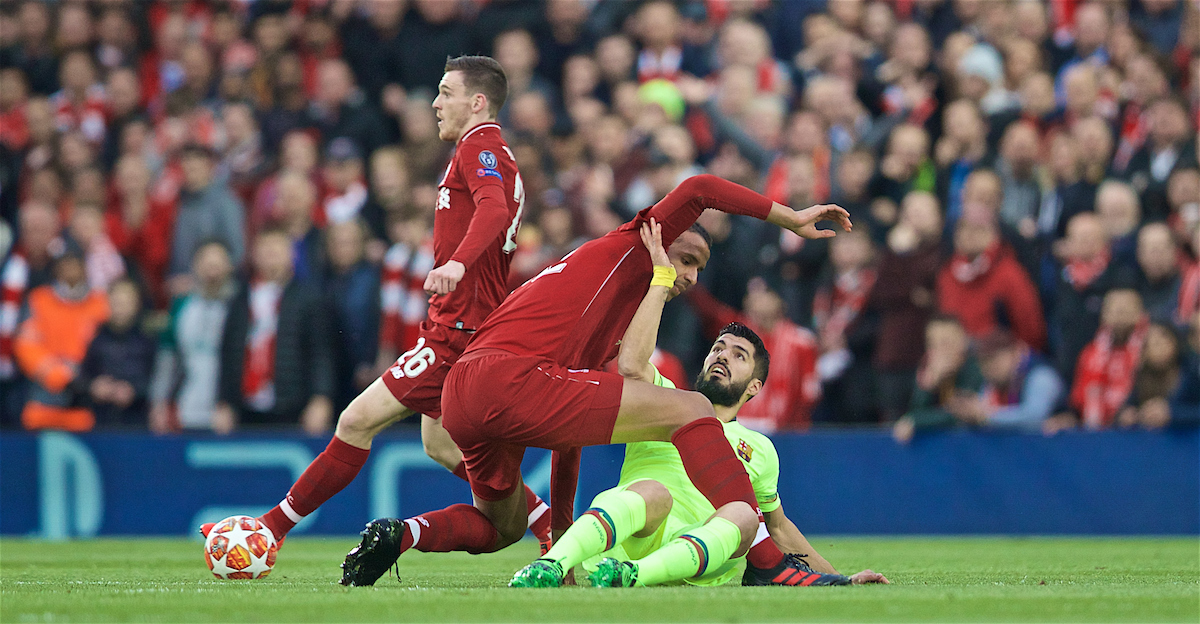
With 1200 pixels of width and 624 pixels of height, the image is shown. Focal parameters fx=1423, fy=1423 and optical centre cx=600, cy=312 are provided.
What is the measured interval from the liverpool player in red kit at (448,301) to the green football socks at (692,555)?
118 cm

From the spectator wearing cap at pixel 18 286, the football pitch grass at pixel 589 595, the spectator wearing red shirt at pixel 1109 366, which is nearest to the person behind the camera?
the football pitch grass at pixel 589 595

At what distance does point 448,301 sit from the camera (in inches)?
246

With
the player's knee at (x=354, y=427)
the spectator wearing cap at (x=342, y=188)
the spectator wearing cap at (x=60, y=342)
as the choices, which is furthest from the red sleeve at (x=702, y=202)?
the spectator wearing cap at (x=60, y=342)

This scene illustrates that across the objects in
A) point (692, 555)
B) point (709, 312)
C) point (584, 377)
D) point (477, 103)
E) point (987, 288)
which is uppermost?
point (477, 103)

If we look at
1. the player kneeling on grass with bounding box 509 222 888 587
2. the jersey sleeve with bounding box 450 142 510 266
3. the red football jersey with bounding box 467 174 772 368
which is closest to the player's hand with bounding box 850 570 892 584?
the player kneeling on grass with bounding box 509 222 888 587

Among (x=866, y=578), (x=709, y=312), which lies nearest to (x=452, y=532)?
(x=866, y=578)

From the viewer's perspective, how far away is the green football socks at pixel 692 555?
5.18m

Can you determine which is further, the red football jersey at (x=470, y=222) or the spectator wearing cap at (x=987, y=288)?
the spectator wearing cap at (x=987, y=288)

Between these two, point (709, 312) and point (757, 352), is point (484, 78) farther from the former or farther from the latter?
point (709, 312)

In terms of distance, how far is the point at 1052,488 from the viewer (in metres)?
10.3

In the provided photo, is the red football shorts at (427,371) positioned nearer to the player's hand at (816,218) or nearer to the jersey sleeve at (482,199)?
the jersey sleeve at (482,199)

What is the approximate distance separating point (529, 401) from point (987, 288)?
599cm

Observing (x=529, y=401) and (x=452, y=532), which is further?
(x=452, y=532)

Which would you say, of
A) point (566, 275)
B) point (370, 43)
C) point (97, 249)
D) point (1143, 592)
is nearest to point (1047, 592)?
point (1143, 592)
